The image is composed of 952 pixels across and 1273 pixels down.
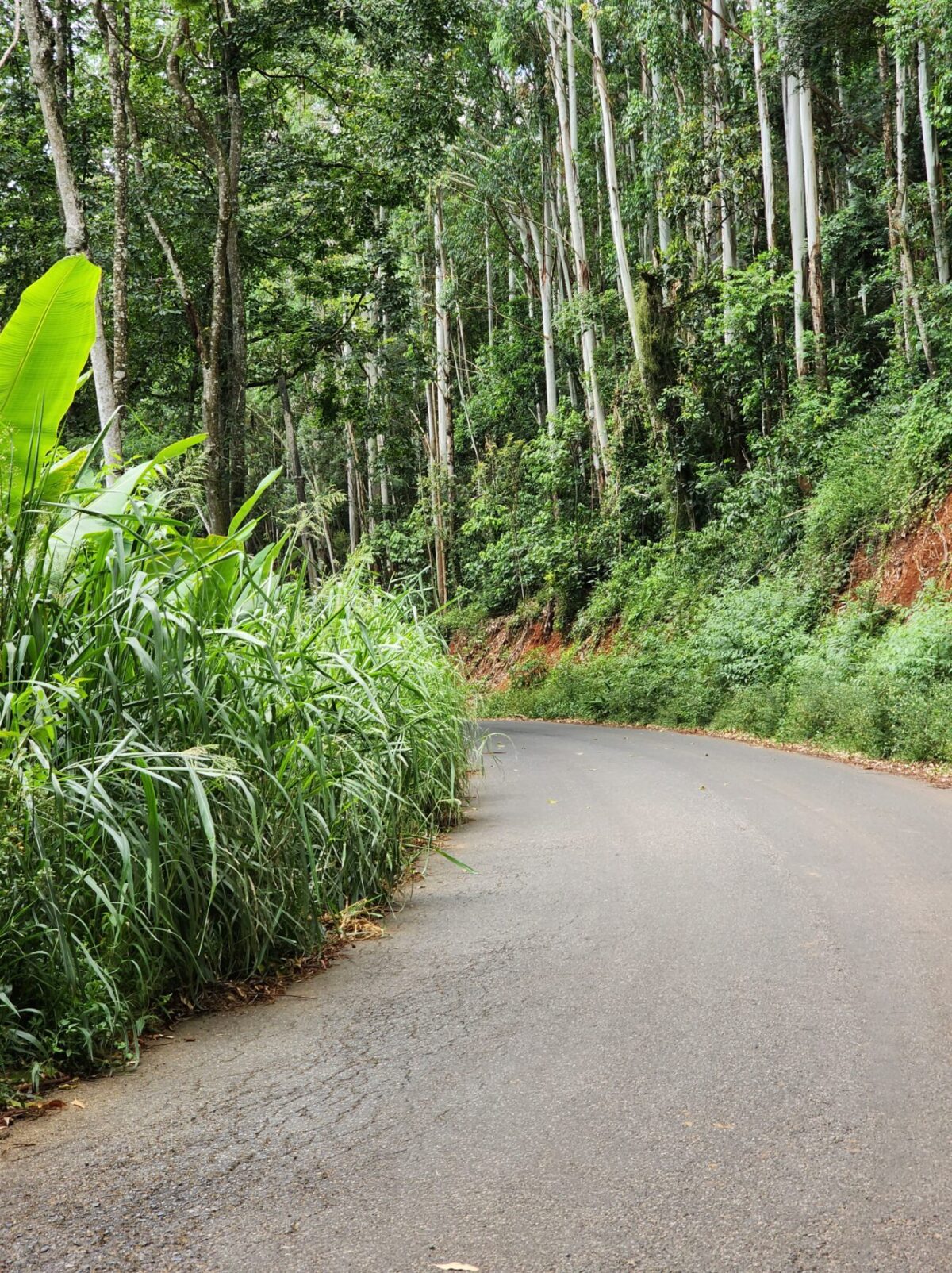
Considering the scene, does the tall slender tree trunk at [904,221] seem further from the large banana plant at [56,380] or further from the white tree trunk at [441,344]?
the large banana plant at [56,380]

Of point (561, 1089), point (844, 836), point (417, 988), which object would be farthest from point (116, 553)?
point (844, 836)

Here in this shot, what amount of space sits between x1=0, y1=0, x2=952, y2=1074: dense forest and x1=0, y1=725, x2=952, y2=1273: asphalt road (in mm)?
616

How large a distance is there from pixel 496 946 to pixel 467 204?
110ft

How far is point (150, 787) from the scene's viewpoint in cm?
363

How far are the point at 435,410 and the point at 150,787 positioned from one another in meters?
34.6

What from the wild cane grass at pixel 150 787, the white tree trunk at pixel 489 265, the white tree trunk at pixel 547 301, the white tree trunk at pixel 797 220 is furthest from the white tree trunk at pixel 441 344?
the wild cane grass at pixel 150 787

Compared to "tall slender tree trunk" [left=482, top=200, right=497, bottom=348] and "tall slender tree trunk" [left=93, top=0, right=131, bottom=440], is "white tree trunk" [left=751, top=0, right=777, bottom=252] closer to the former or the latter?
"tall slender tree trunk" [left=482, top=200, right=497, bottom=348]

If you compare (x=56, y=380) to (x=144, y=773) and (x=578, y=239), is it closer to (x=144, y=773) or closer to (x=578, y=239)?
(x=144, y=773)

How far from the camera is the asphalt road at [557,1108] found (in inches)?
95.5

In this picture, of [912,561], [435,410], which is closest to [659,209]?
[435,410]

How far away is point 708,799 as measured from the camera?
913 centimetres

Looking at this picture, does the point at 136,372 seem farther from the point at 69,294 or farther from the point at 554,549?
the point at 69,294

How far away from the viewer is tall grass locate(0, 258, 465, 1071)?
11.3 feet

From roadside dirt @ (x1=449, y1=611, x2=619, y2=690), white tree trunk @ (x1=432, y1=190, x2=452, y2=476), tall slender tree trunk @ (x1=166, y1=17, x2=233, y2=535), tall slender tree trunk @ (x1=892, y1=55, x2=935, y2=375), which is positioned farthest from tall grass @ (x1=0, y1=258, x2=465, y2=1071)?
white tree trunk @ (x1=432, y1=190, x2=452, y2=476)
